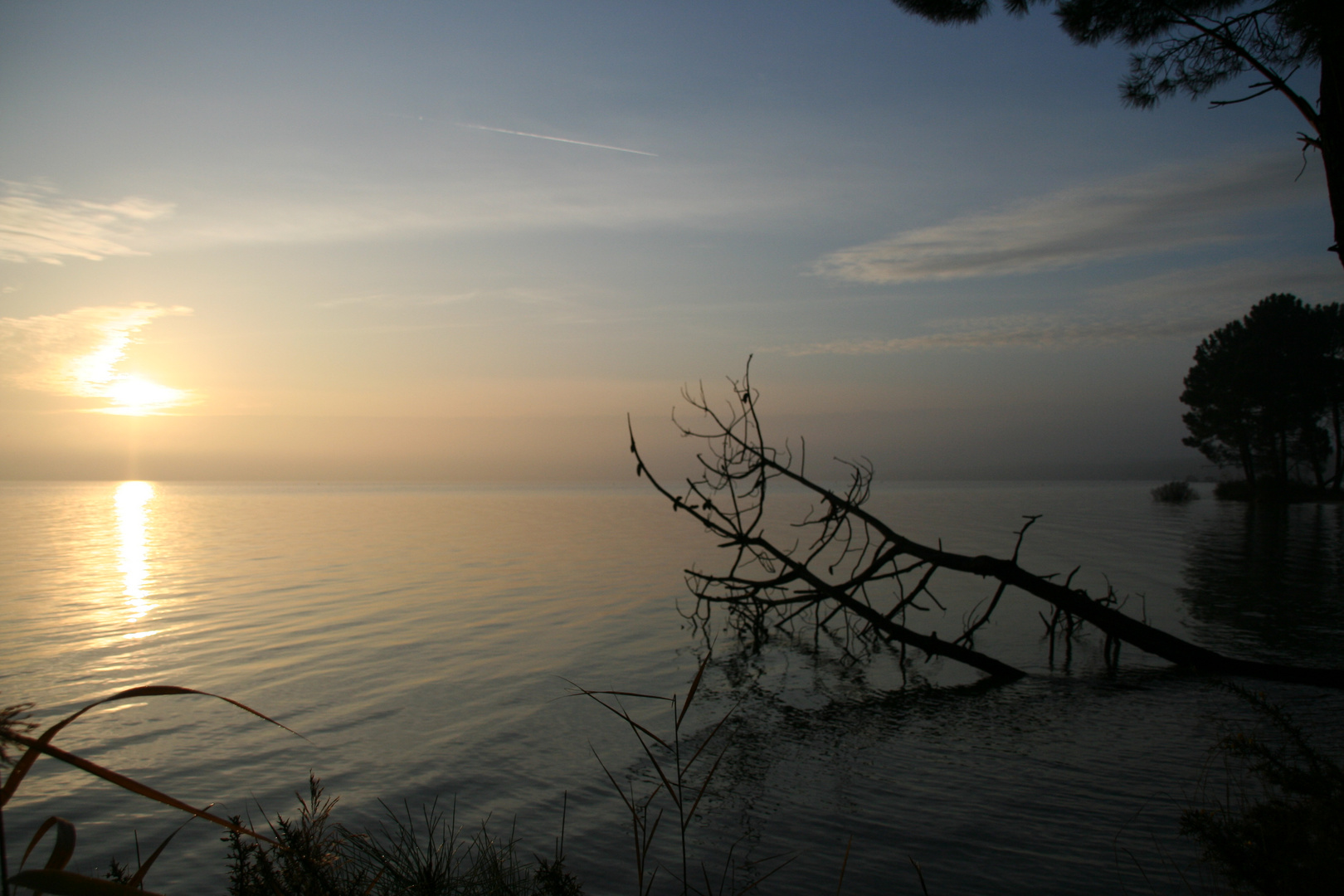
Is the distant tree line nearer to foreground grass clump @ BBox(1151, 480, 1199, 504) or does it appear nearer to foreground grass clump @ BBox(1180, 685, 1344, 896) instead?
foreground grass clump @ BBox(1151, 480, 1199, 504)

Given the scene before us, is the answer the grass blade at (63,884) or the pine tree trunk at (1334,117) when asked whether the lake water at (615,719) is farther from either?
the pine tree trunk at (1334,117)

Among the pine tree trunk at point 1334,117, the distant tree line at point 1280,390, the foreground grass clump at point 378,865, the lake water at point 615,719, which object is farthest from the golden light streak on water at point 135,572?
the distant tree line at point 1280,390

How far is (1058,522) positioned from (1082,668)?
28.5 meters

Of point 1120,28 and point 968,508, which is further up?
point 1120,28

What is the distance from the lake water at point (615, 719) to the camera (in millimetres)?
5457

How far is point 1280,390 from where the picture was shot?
159ft

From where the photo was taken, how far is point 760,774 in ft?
22.0

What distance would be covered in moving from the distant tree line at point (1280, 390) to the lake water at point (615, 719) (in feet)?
117

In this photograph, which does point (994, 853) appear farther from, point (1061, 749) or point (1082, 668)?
point (1082, 668)

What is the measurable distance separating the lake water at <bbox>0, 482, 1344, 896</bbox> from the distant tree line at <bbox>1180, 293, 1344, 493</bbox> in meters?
35.6

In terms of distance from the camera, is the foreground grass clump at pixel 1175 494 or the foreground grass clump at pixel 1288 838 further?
the foreground grass clump at pixel 1175 494

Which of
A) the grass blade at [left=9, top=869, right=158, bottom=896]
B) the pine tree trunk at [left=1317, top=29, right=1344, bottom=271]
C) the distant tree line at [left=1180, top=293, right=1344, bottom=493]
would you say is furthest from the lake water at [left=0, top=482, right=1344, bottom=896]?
the distant tree line at [left=1180, top=293, right=1344, bottom=493]

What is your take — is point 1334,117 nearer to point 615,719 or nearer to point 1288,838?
point 1288,838

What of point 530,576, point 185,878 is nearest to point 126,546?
point 530,576
